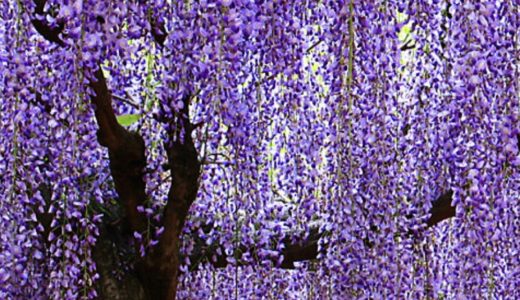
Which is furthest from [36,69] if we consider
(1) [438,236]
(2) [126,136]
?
(1) [438,236]

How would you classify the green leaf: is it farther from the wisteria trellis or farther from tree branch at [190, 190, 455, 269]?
tree branch at [190, 190, 455, 269]

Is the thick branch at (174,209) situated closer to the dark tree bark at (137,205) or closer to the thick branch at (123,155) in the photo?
the dark tree bark at (137,205)

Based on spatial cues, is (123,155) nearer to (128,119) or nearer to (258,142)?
(128,119)

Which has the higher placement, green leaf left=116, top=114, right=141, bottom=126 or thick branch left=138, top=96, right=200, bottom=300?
green leaf left=116, top=114, right=141, bottom=126

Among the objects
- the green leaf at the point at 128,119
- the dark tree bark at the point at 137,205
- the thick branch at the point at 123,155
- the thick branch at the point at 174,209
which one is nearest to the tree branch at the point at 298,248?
the dark tree bark at the point at 137,205

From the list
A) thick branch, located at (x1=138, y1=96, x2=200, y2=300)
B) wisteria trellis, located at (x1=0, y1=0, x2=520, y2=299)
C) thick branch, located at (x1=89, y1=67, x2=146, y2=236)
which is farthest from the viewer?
thick branch, located at (x1=138, y1=96, x2=200, y2=300)

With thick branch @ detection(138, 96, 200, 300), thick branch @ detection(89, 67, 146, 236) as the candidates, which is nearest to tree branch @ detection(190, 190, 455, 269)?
thick branch @ detection(138, 96, 200, 300)

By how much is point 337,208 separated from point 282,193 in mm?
932

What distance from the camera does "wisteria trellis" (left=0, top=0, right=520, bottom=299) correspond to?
2.77 metres

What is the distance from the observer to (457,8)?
2777 mm

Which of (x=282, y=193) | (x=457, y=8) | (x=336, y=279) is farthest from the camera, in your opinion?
(x=282, y=193)

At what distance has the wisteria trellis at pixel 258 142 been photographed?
277 cm

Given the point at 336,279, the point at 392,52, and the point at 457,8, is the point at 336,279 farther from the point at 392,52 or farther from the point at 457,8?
the point at 457,8

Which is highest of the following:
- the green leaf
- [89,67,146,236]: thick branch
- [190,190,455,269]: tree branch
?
the green leaf
